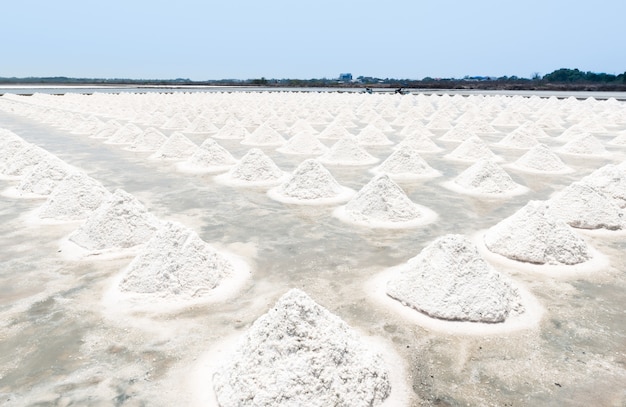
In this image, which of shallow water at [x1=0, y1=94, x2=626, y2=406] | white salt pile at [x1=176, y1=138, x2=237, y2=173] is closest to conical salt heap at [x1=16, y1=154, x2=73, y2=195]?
shallow water at [x1=0, y1=94, x2=626, y2=406]

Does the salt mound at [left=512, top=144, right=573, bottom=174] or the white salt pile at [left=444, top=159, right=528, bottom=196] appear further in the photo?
the salt mound at [left=512, top=144, right=573, bottom=174]

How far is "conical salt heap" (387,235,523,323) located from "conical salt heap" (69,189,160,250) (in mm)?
4404

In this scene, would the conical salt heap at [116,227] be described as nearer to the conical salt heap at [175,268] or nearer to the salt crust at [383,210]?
the conical salt heap at [175,268]

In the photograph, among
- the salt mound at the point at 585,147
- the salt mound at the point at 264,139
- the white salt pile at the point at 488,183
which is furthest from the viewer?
the salt mound at the point at 264,139

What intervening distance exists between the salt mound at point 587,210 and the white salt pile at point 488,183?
236cm

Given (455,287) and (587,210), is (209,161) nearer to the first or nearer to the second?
(587,210)

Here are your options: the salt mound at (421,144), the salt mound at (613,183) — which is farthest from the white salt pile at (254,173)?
the salt mound at (613,183)

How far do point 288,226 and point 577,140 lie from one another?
14015 mm

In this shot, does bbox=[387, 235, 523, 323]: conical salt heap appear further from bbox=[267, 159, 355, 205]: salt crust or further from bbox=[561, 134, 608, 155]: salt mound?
bbox=[561, 134, 608, 155]: salt mound

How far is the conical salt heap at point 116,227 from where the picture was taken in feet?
24.8

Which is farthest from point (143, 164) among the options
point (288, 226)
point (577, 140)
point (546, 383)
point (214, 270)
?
point (577, 140)

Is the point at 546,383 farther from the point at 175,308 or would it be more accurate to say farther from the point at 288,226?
the point at 288,226

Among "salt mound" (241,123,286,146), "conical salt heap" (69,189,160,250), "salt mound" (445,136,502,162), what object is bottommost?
"salt mound" (241,123,286,146)

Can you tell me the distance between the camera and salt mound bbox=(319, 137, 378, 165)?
50.6 feet
